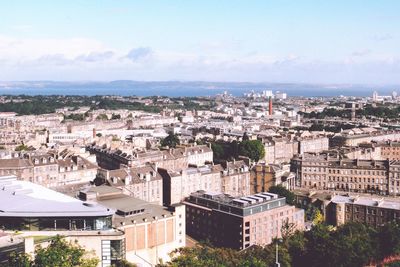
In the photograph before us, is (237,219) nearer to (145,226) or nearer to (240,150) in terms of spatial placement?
(145,226)

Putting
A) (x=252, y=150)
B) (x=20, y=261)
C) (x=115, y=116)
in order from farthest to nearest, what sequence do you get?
(x=115, y=116) → (x=252, y=150) → (x=20, y=261)

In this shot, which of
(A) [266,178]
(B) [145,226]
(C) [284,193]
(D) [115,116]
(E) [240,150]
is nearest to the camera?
(B) [145,226]

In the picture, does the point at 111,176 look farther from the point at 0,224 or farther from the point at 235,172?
the point at 0,224

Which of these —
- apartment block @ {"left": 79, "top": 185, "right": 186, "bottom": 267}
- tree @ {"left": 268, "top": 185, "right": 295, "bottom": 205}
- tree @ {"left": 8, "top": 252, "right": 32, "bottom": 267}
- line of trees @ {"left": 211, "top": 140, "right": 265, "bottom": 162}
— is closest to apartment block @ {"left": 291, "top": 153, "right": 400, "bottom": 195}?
line of trees @ {"left": 211, "top": 140, "right": 265, "bottom": 162}

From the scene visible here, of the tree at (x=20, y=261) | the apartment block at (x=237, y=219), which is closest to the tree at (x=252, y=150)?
the apartment block at (x=237, y=219)

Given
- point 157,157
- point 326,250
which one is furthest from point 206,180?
point 326,250


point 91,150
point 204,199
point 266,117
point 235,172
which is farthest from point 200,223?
point 266,117

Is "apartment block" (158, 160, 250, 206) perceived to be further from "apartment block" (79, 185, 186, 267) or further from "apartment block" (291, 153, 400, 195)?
"apartment block" (79, 185, 186, 267)
